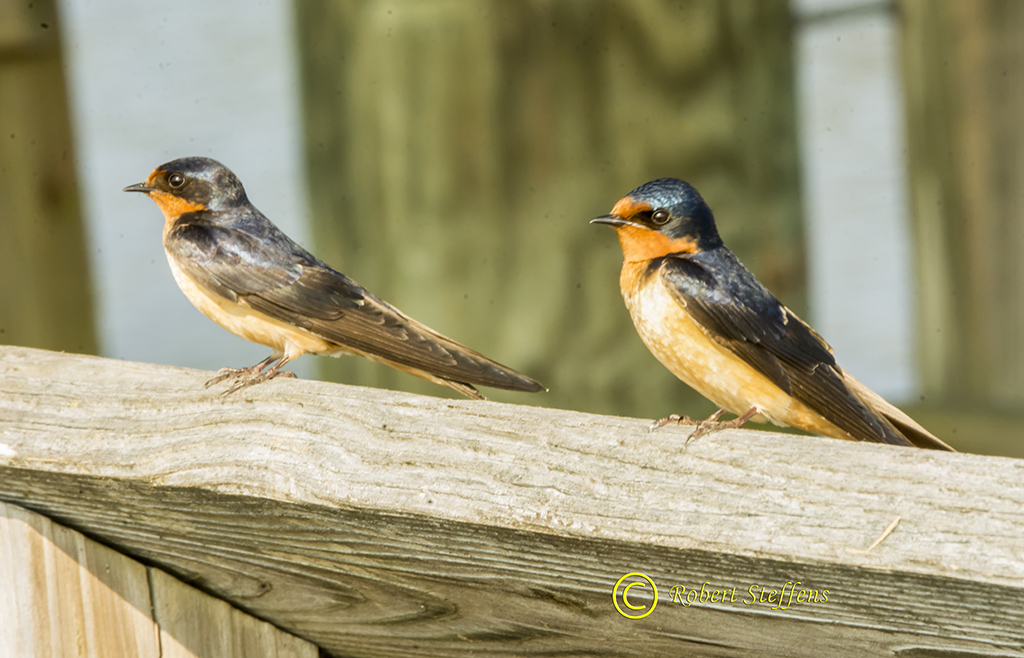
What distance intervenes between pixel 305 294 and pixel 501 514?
52 cm

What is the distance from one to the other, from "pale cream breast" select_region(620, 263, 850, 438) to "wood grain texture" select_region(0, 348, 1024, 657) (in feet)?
0.80

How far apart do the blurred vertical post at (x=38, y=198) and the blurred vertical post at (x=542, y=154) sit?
2.15 feet

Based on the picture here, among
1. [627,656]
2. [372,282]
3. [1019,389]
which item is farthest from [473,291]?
[627,656]

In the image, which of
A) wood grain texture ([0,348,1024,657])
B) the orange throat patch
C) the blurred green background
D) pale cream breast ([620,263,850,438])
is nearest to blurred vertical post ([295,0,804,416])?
the blurred green background

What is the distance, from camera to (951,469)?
812mm

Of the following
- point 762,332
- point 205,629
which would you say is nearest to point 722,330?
point 762,332

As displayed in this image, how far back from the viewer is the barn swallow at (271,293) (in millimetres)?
1220

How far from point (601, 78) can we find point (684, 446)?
1.42 meters

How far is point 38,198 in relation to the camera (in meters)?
→ 2.54

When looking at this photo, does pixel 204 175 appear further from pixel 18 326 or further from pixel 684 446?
pixel 18 326

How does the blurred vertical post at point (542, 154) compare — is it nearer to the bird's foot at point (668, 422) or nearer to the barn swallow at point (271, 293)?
the barn swallow at point (271, 293)

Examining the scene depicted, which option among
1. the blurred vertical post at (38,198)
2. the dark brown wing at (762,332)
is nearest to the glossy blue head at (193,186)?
the dark brown wing at (762,332)

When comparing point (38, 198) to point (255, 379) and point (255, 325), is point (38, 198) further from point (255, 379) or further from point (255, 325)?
point (255, 379)

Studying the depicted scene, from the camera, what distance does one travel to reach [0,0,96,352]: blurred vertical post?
2.48m
